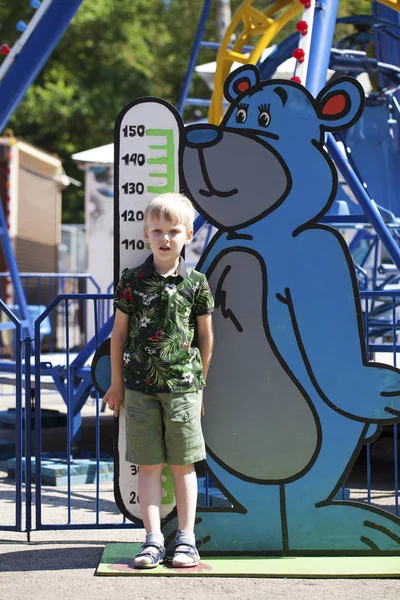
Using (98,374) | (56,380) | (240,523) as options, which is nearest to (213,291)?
(98,374)

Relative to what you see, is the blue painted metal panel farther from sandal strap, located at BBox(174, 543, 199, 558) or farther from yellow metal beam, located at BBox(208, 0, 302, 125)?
sandal strap, located at BBox(174, 543, 199, 558)

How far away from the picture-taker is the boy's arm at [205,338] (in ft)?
14.8

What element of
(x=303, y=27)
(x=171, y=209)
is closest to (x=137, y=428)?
(x=171, y=209)

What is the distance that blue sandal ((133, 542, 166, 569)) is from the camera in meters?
4.40

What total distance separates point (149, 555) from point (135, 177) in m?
1.81

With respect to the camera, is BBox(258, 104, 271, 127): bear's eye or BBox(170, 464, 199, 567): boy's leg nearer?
BBox(170, 464, 199, 567): boy's leg

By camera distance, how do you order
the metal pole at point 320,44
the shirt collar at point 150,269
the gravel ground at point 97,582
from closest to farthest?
1. the gravel ground at point 97,582
2. the shirt collar at point 150,269
3. the metal pole at point 320,44

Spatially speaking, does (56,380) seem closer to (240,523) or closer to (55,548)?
(55,548)

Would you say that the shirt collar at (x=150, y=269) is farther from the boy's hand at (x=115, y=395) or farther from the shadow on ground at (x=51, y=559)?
the shadow on ground at (x=51, y=559)

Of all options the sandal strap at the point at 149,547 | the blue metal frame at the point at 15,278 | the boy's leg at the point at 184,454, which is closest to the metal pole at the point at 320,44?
the boy's leg at the point at 184,454

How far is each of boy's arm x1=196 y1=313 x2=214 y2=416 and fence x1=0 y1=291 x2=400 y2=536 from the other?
90 cm

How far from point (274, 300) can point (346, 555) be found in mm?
1273

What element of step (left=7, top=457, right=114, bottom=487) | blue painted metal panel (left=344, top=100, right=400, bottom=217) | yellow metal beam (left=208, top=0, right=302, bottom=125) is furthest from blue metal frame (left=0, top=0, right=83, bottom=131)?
blue painted metal panel (left=344, top=100, right=400, bottom=217)

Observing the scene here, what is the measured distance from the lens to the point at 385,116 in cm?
895
